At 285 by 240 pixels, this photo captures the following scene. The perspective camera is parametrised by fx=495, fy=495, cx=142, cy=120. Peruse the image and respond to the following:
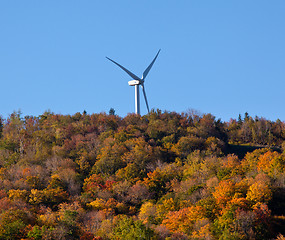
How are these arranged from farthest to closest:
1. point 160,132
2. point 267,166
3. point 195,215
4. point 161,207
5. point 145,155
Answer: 1. point 160,132
2. point 145,155
3. point 267,166
4. point 161,207
5. point 195,215

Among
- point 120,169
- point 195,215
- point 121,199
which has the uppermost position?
point 120,169

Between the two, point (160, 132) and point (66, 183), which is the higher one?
point (160, 132)

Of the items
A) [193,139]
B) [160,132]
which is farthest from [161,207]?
[160,132]

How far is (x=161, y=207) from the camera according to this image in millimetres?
81312

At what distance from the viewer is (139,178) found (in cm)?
10162

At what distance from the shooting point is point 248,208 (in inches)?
2926

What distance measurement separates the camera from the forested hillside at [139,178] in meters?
68.5

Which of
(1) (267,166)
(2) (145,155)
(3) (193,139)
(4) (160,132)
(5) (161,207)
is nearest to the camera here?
(5) (161,207)

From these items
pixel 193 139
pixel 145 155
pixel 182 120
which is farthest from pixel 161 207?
pixel 182 120

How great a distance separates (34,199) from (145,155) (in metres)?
31.8

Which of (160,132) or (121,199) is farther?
(160,132)

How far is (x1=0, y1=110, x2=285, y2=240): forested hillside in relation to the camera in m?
68.5

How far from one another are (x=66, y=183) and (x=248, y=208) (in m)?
40.5

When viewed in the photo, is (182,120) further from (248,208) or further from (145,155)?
(248,208)
